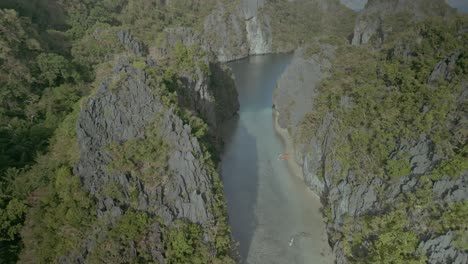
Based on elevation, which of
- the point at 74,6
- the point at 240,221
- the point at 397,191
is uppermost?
the point at 74,6

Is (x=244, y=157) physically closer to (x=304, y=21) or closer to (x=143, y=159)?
(x=143, y=159)

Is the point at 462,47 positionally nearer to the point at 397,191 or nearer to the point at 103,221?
the point at 397,191

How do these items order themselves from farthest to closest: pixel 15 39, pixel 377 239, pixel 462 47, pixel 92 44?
1. pixel 92 44
2. pixel 15 39
3. pixel 462 47
4. pixel 377 239

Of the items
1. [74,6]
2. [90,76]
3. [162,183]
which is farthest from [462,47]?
[74,6]

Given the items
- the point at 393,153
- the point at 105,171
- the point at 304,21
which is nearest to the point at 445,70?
the point at 393,153

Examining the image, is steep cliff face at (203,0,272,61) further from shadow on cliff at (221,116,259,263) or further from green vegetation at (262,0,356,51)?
shadow on cliff at (221,116,259,263)

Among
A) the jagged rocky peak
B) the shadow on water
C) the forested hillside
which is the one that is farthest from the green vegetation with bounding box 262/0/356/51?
the forested hillside
